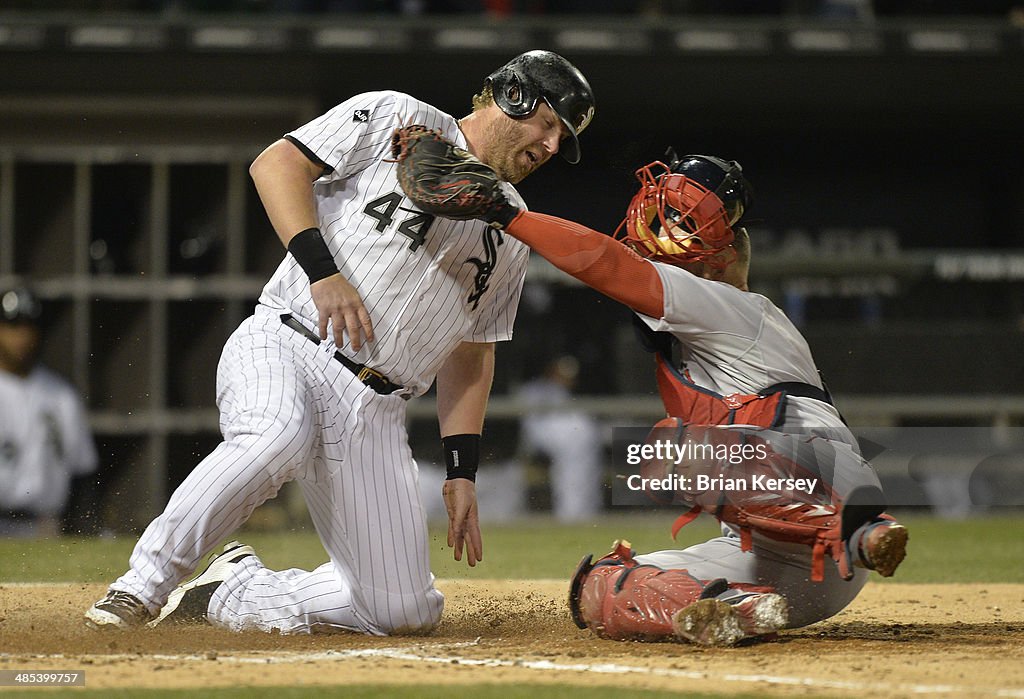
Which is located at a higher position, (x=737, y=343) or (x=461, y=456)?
(x=737, y=343)

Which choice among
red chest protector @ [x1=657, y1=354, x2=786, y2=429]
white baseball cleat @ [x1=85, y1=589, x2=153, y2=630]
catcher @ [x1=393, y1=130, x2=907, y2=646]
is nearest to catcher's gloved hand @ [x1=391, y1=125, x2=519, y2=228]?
catcher @ [x1=393, y1=130, x2=907, y2=646]

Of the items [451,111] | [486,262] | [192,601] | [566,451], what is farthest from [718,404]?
[451,111]

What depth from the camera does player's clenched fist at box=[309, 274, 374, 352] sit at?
2.62 meters

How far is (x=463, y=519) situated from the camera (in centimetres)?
300

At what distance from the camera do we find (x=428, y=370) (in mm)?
2951

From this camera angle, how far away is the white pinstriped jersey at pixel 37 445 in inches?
272

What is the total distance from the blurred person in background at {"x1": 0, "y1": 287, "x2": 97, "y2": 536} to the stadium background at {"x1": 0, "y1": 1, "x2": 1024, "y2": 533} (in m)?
0.32

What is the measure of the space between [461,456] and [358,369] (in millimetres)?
400

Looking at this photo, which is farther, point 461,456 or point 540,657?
Answer: point 461,456

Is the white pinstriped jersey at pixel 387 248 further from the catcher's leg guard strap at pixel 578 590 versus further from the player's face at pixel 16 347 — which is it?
the player's face at pixel 16 347

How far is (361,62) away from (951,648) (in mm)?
6163

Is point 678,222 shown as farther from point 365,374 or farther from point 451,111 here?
point 451,111

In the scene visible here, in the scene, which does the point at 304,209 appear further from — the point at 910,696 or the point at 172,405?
the point at 172,405

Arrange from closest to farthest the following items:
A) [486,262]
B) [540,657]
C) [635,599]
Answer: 1. [540,657]
2. [635,599]
3. [486,262]
